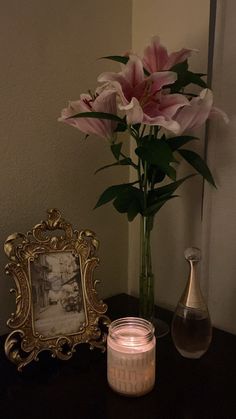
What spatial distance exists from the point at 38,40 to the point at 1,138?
22 centimetres

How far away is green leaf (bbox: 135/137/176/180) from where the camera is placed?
709 millimetres

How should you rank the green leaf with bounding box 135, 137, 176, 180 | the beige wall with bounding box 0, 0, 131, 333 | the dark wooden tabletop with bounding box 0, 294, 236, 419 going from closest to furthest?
the dark wooden tabletop with bounding box 0, 294, 236, 419, the green leaf with bounding box 135, 137, 176, 180, the beige wall with bounding box 0, 0, 131, 333

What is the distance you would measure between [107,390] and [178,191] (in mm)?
483

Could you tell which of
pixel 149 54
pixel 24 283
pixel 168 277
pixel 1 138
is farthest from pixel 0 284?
pixel 149 54

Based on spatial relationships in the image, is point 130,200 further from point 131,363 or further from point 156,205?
point 131,363

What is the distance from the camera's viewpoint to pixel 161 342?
0.84m

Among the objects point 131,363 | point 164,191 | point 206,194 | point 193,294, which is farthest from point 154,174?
point 131,363

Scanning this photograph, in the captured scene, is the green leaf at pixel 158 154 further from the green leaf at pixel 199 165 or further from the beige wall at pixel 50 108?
the beige wall at pixel 50 108

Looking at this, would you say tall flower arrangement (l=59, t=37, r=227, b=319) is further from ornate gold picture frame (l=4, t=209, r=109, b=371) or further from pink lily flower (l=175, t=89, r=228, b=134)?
ornate gold picture frame (l=4, t=209, r=109, b=371)

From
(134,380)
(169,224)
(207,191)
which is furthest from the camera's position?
(169,224)

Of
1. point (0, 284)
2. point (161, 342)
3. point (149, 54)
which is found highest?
point (149, 54)

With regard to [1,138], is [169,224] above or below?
below

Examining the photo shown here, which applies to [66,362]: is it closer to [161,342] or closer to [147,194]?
[161,342]

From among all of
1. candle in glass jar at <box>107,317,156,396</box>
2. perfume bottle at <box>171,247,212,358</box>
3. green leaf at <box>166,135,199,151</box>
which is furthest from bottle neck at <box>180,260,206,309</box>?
green leaf at <box>166,135,199,151</box>
